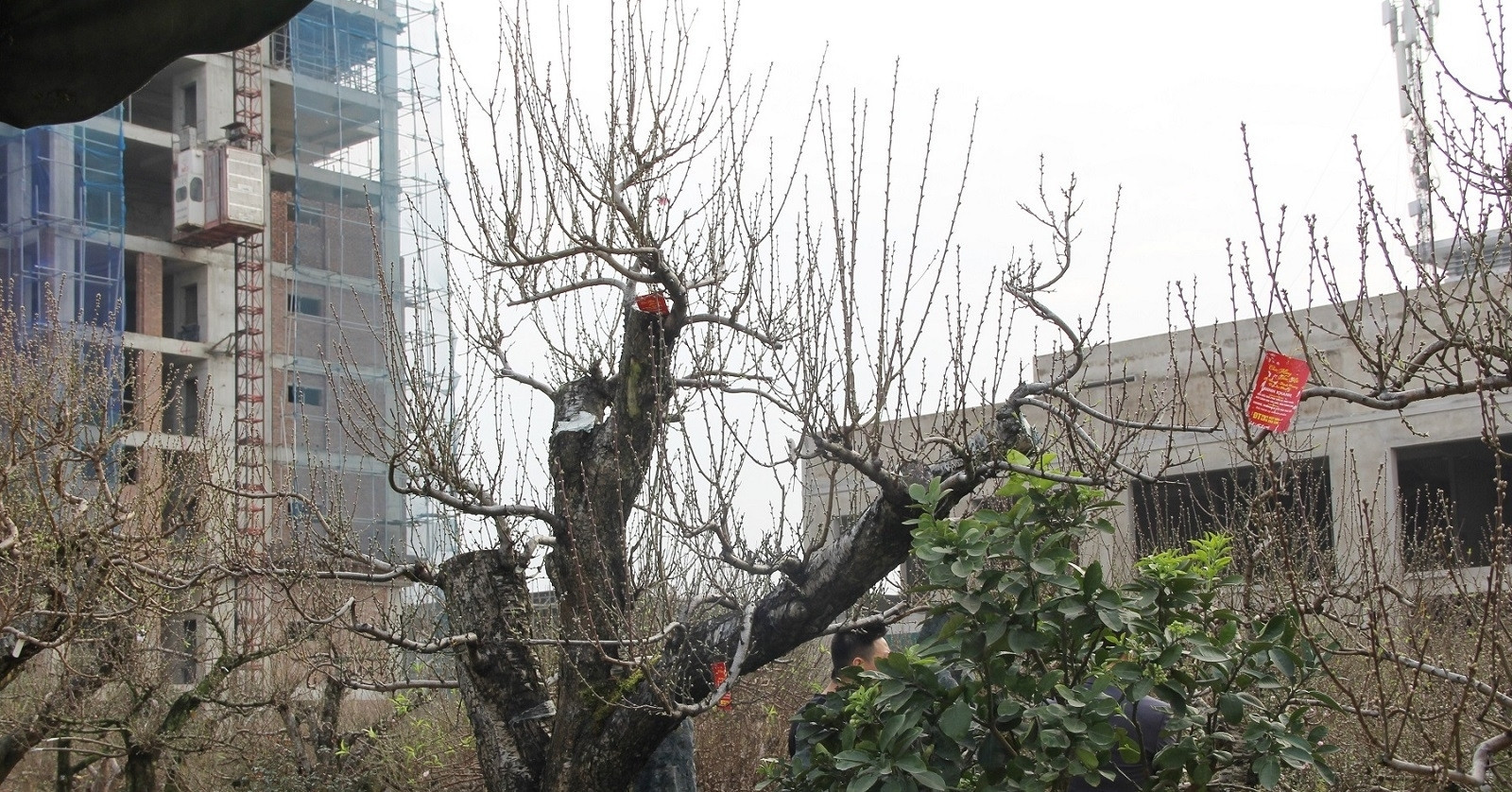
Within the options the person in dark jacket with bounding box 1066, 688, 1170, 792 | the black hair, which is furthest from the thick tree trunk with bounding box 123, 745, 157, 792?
the person in dark jacket with bounding box 1066, 688, 1170, 792

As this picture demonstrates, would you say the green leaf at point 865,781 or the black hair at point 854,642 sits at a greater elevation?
the black hair at point 854,642

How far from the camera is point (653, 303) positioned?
772cm

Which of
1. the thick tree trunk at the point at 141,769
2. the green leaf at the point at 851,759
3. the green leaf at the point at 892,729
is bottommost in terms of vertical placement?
the thick tree trunk at the point at 141,769

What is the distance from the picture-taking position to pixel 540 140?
8359 millimetres

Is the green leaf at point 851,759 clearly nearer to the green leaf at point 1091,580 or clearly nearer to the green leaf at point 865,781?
the green leaf at point 865,781

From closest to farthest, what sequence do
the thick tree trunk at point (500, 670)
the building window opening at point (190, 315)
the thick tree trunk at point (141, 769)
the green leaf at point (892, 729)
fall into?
the green leaf at point (892, 729)
the thick tree trunk at point (500, 670)
the thick tree trunk at point (141, 769)
the building window opening at point (190, 315)

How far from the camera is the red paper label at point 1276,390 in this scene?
15.9ft

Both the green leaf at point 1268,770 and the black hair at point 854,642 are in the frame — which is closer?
the green leaf at point 1268,770

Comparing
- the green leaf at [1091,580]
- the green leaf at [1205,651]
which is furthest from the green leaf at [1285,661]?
the green leaf at [1091,580]

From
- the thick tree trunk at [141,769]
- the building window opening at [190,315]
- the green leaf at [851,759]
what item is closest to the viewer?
the green leaf at [851,759]

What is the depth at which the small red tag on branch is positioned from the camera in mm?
7707

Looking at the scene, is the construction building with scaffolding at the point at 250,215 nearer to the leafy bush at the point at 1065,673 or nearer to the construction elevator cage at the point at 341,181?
the construction elevator cage at the point at 341,181

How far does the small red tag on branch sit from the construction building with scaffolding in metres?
24.5

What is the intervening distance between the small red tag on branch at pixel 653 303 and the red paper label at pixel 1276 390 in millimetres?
3597
